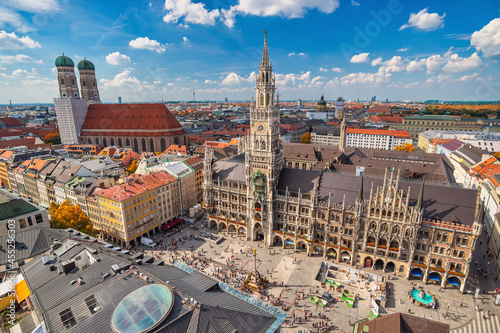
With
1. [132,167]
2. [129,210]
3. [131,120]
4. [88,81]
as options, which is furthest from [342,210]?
[88,81]

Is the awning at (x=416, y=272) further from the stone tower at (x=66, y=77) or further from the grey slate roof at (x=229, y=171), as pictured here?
the stone tower at (x=66, y=77)

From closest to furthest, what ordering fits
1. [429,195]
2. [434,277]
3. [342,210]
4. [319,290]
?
[319,290] → [434,277] → [429,195] → [342,210]

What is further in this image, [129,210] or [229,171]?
[229,171]

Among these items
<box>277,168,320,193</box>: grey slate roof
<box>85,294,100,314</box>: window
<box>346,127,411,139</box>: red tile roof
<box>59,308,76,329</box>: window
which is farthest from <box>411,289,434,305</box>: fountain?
<box>346,127,411,139</box>: red tile roof

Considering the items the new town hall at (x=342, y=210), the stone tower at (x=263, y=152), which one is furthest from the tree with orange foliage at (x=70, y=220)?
the stone tower at (x=263, y=152)

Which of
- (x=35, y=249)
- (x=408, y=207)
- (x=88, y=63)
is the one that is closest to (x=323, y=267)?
(x=408, y=207)

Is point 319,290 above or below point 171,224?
below

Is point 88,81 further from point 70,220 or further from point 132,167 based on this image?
point 70,220
